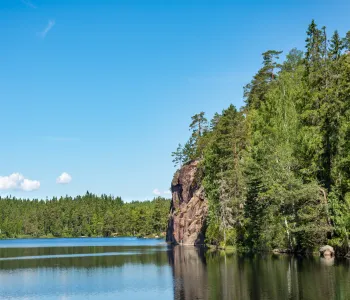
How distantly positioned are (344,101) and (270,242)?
24.2 meters

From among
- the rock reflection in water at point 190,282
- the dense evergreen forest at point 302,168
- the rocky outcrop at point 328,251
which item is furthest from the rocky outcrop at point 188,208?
the rock reflection in water at point 190,282

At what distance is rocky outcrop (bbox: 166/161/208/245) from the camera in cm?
11144

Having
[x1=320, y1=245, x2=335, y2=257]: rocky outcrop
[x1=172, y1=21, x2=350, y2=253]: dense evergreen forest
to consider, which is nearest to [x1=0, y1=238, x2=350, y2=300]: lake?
[x1=320, y1=245, x2=335, y2=257]: rocky outcrop

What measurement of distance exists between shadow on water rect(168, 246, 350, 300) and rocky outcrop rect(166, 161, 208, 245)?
185ft

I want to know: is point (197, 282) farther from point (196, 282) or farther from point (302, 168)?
point (302, 168)

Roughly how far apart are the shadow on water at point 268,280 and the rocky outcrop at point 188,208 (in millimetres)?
56416

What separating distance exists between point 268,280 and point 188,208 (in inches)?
3057

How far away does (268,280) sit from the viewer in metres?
39.1

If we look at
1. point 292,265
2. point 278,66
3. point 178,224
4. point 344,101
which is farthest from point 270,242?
point 278,66

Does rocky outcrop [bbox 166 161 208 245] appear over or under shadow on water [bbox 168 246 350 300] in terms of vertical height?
over

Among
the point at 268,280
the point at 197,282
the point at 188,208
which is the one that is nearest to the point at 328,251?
the point at 268,280

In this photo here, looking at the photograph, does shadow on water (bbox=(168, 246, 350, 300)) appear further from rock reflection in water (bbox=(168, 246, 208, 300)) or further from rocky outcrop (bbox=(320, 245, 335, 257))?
rocky outcrop (bbox=(320, 245, 335, 257))

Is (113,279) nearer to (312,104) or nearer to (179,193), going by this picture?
(312,104)

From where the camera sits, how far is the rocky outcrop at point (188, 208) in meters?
111
